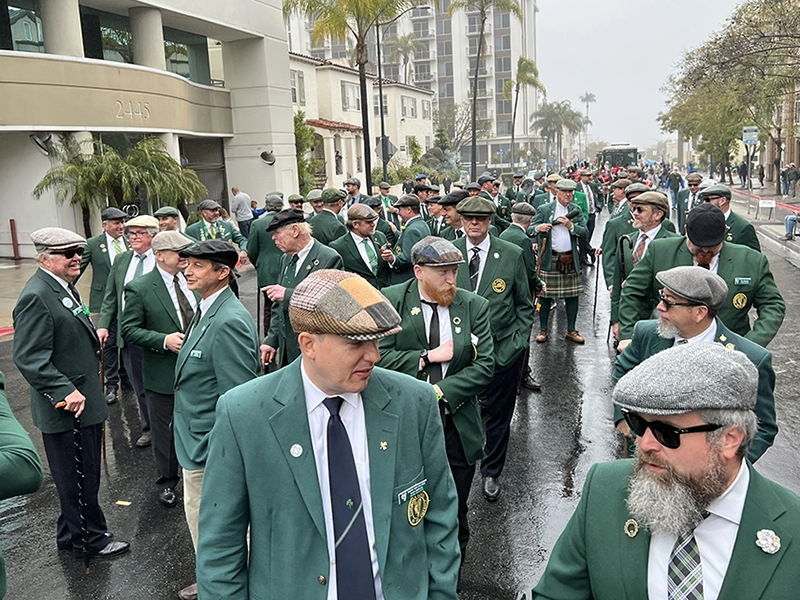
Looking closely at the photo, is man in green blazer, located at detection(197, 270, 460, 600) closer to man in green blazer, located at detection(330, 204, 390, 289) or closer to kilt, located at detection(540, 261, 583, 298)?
man in green blazer, located at detection(330, 204, 390, 289)

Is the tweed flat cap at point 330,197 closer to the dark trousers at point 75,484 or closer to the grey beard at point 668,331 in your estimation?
the dark trousers at point 75,484

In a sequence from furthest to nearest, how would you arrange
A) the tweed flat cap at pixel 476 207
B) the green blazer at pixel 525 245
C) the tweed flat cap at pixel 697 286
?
the green blazer at pixel 525 245 → the tweed flat cap at pixel 476 207 → the tweed flat cap at pixel 697 286

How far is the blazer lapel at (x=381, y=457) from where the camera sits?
2.57 meters

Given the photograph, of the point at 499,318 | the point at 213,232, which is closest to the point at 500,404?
the point at 499,318

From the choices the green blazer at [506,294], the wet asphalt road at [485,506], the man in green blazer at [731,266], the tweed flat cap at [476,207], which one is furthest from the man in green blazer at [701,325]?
the tweed flat cap at [476,207]

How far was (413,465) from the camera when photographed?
8.87ft

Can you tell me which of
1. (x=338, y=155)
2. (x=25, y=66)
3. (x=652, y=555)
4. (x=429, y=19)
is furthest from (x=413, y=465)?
(x=429, y=19)

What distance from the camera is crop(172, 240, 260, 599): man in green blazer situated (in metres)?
4.13

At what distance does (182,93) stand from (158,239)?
21598 millimetres

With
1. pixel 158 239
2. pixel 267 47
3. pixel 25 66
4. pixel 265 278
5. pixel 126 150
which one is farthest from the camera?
pixel 267 47

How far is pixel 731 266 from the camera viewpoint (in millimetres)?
5320

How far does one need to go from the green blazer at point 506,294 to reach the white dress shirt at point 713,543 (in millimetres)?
3716

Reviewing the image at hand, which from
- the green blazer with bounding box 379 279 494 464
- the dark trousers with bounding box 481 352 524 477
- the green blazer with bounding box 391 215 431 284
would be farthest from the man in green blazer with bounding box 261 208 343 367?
the green blazer with bounding box 391 215 431 284

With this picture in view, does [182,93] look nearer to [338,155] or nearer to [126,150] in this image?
[126,150]
